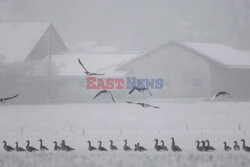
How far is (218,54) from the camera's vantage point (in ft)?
153

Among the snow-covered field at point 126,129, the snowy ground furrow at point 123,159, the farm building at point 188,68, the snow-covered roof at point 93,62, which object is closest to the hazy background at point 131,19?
the snow-covered roof at point 93,62

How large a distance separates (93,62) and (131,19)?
34.2 metres

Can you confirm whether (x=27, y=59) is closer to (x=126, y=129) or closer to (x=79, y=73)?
(x=79, y=73)

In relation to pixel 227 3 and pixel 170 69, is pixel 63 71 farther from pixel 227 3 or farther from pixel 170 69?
pixel 227 3

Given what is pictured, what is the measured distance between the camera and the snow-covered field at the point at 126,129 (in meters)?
20.9

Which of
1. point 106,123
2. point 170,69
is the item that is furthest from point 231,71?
point 106,123

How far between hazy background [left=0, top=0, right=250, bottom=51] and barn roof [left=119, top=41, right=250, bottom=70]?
13.2 meters

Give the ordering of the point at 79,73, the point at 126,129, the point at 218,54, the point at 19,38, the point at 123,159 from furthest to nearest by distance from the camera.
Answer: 1. the point at 19,38
2. the point at 79,73
3. the point at 218,54
4. the point at 126,129
5. the point at 123,159

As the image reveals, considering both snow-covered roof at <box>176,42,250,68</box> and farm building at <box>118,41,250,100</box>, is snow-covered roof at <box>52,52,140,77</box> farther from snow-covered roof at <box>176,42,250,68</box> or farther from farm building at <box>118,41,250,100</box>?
snow-covered roof at <box>176,42,250,68</box>

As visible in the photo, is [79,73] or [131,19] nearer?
[79,73]

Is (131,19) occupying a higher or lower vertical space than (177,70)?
higher

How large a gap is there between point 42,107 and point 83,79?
8.25 m

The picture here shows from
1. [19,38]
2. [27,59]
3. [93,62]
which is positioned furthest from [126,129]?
[19,38]

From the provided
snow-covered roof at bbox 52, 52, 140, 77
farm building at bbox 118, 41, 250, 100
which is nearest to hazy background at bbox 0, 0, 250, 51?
snow-covered roof at bbox 52, 52, 140, 77
